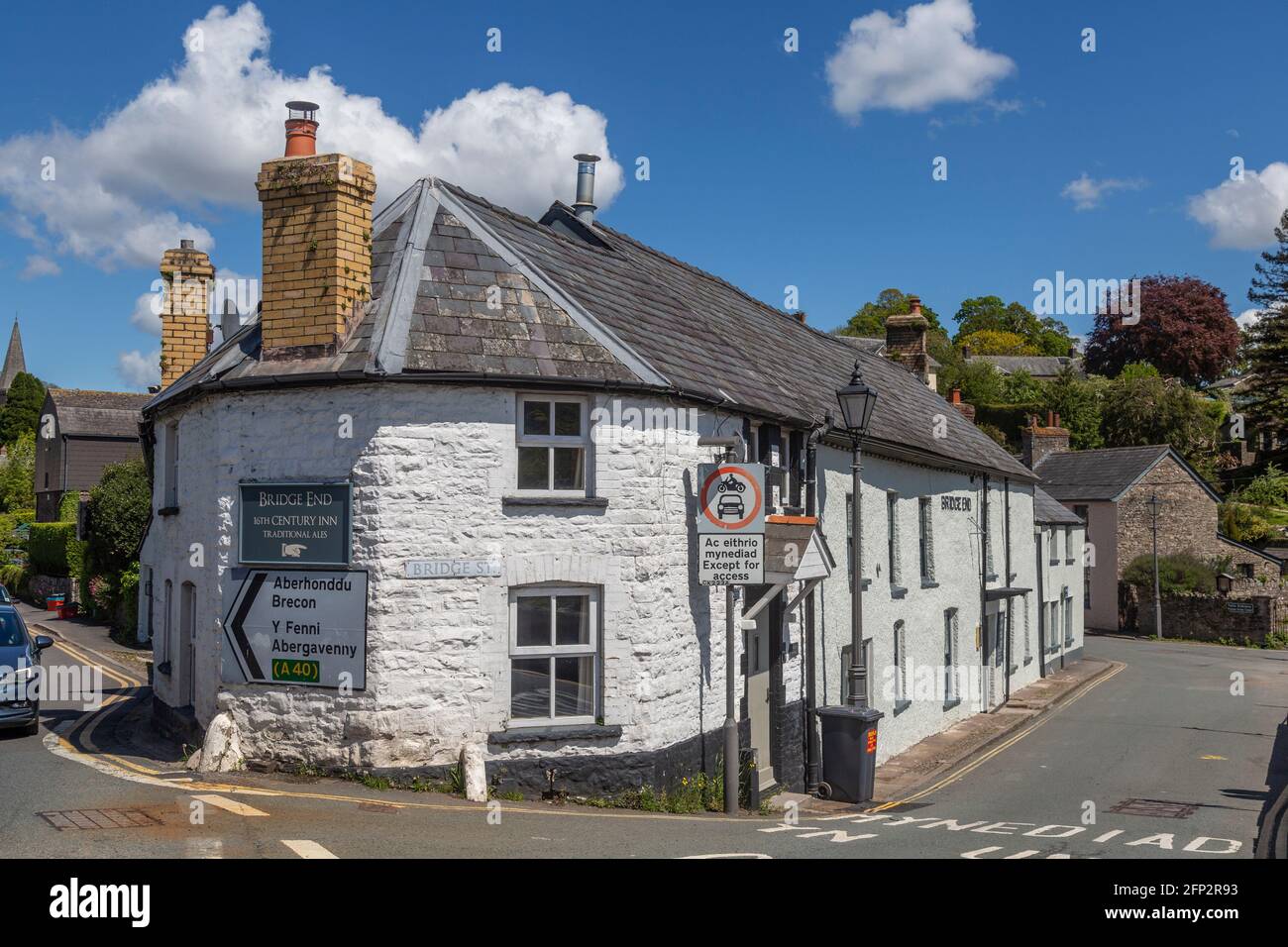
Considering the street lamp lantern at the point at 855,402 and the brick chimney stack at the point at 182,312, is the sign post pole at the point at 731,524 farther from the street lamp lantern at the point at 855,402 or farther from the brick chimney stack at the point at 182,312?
the brick chimney stack at the point at 182,312

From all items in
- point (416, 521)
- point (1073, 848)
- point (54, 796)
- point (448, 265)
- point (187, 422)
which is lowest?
point (1073, 848)

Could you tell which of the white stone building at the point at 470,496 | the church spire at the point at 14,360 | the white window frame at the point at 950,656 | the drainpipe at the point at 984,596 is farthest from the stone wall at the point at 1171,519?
the church spire at the point at 14,360

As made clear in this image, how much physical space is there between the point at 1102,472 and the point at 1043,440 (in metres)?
4.16

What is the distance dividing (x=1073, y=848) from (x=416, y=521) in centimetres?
752

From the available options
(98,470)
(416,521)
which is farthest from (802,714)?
(98,470)

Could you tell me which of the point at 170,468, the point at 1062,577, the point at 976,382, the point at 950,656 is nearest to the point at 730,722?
the point at 170,468

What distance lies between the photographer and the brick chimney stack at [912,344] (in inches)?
1342

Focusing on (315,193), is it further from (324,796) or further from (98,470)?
(98,470)

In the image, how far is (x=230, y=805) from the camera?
9.82 m

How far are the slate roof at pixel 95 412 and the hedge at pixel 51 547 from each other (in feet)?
31.2

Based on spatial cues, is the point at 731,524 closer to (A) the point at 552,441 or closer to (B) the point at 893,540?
(A) the point at 552,441
